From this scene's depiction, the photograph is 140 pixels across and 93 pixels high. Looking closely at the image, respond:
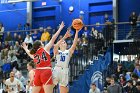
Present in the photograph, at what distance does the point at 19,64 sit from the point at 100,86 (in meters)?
6.31

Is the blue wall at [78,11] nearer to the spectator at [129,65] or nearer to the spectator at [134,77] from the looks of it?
the spectator at [129,65]

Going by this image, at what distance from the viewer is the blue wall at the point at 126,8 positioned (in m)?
25.5

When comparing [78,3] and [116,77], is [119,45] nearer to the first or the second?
[78,3]

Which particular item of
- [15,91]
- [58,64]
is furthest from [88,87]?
[58,64]

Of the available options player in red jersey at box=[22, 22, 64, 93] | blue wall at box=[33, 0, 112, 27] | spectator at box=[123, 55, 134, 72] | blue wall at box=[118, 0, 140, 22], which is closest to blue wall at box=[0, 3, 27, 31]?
blue wall at box=[33, 0, 112, 27]

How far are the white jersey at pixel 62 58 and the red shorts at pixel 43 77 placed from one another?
213 cm

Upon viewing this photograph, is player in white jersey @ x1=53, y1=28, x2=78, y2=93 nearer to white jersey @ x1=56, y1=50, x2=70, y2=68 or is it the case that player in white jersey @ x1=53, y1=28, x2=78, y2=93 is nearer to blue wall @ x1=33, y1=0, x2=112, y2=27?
white jersey @ x1=56, y1=50, x2=70, y2=68

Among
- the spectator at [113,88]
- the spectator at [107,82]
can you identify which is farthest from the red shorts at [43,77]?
the spectator at [107,82]

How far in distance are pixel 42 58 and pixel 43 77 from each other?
473mm

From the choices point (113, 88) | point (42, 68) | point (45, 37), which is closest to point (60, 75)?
point (42, 68)

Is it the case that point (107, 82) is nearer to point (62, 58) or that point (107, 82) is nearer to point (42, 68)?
point (62, 58)

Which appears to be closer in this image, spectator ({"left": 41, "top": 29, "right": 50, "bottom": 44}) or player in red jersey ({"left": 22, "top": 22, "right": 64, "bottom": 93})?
player in red jersey ({"left": 22, "top": 22, "right": 64, "bottom": 93})

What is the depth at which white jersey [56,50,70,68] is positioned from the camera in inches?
489

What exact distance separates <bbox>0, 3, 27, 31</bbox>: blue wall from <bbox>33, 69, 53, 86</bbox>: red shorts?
19.0m
